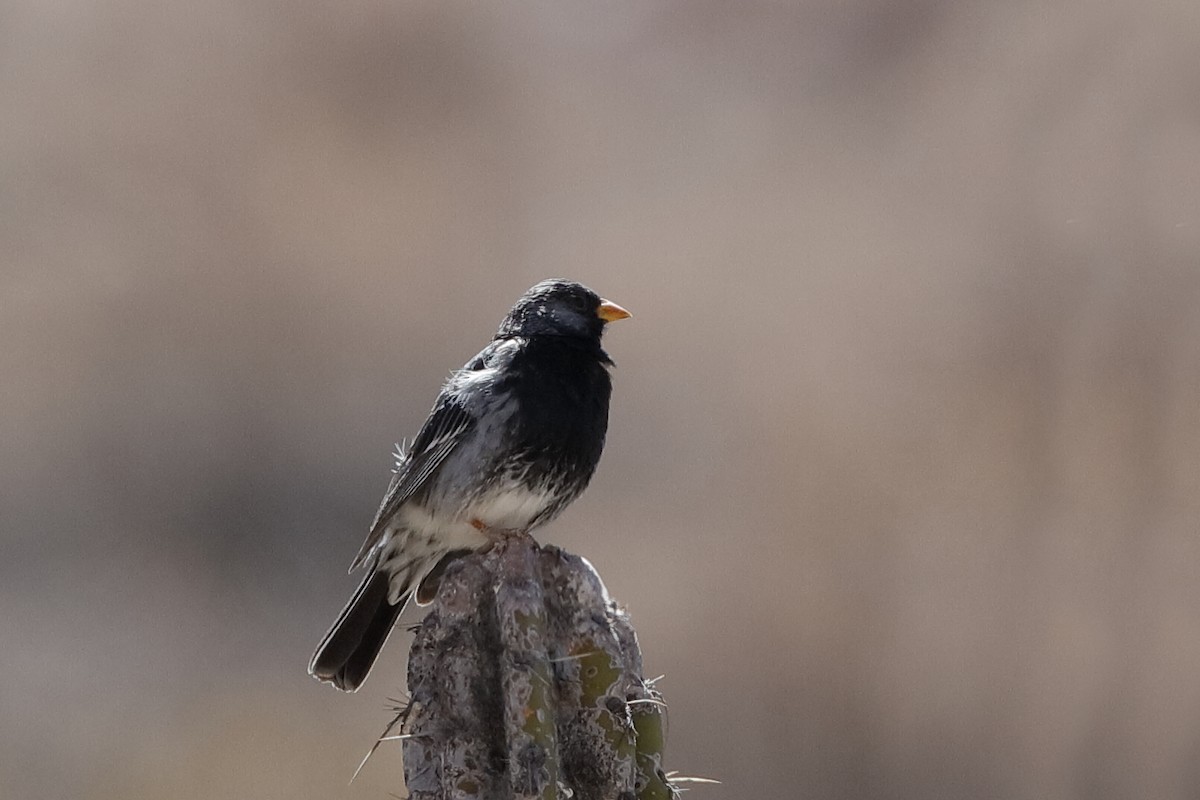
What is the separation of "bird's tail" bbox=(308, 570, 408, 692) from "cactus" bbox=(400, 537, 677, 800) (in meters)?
1.32

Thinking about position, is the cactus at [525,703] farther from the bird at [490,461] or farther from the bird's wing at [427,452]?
the bird's wing at [427,452]

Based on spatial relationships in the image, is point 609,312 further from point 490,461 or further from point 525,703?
point 525,703

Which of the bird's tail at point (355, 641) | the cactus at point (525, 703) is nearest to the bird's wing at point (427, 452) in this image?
the bird's tail at point (355, 641)

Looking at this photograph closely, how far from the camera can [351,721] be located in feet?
33.4

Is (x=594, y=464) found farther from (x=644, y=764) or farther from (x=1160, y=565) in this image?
(x=1160, y=565)

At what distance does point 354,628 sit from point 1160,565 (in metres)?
7.23

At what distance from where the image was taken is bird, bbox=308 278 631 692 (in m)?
4.84

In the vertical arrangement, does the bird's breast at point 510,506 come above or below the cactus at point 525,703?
above

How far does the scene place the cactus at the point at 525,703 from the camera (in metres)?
3.20

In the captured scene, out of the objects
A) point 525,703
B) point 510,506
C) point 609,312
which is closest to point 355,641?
point 510,506

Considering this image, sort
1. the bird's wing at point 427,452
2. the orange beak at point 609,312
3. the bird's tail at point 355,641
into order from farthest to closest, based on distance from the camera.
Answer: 1. the orange beak at point 609,312
2. the bird's wing at point 427,452
3. the bird's tail at point 355,641

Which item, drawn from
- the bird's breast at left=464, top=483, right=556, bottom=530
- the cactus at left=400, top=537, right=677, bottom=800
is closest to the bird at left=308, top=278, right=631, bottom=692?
the bird's breast at left=464, top=483, right=556, bottom=530

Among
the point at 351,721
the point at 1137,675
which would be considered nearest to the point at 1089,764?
the point at 1137,675

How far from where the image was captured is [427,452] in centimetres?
509
